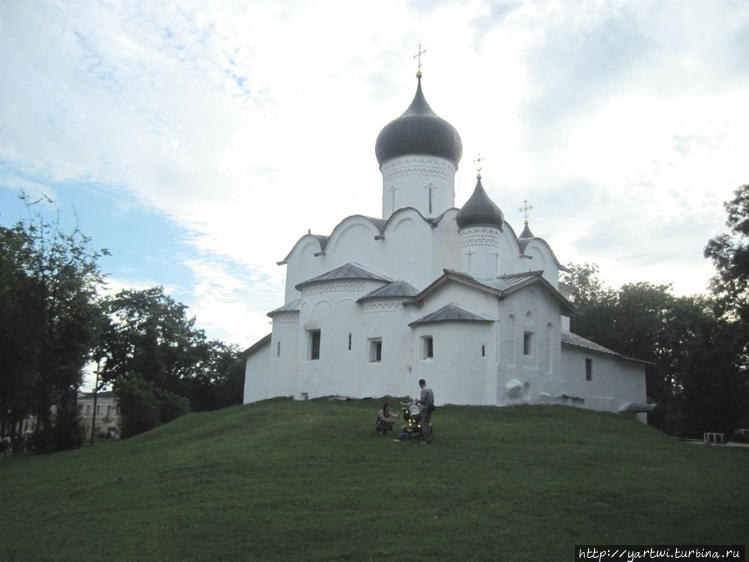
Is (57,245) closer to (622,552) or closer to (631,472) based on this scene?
(631,472)

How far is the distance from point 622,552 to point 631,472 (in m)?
4.74

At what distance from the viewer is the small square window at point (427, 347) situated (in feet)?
75.4

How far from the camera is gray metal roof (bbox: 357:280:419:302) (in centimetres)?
2416

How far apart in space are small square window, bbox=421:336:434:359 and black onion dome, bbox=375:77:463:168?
907 cm

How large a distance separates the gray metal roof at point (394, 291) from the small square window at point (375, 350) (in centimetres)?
153

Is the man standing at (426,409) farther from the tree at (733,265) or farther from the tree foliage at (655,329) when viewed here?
the tree foliage at (655,329)

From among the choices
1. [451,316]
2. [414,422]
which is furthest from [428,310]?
[414,422]

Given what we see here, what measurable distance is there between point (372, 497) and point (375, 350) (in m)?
14.5

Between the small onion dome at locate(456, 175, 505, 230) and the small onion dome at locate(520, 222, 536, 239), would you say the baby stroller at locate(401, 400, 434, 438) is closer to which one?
the small onion dome at locate(456, 175, 505, 230)

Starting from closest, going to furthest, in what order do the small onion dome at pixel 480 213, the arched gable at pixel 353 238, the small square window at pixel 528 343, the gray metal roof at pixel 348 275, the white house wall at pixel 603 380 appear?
the small square window at pixel 528 343, the gray metal roof at pixel 348 275, the small onion dome at pixel 480 213, the white house wall at pixel 603 380, the arched gable at pixel 353 238

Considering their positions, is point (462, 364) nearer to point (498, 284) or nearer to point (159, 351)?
point (498, 284)

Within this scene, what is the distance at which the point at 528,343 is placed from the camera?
2358cm

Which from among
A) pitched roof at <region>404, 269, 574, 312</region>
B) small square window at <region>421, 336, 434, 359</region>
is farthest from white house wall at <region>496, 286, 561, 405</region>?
small square window at <region>421, 336, 434, 359</region>

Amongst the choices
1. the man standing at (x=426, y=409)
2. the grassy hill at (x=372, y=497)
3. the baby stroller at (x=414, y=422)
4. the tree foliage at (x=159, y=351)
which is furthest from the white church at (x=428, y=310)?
the tree foliage at (x=159, y=351)
